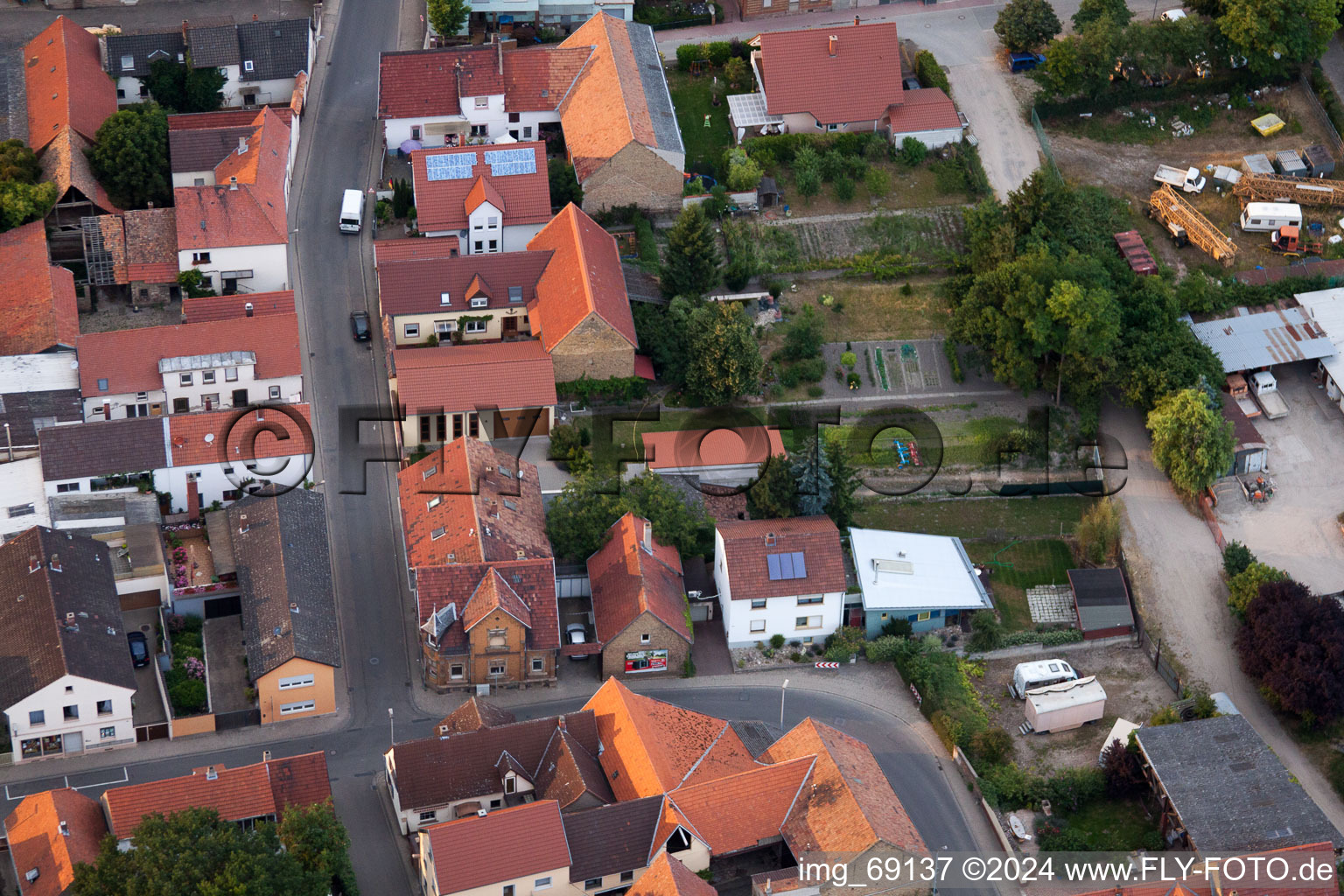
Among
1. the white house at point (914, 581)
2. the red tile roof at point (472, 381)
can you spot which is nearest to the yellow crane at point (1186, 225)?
the white house at point (914, 581)

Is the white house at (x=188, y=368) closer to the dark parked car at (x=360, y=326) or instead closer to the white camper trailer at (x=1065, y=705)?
the dark parked car at (x=360, y=326)

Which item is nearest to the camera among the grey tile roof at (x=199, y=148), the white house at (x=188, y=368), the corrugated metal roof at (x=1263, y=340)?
the white house at (x=188, y=368)

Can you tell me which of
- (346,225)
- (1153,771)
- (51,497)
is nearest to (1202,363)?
(1153,771)

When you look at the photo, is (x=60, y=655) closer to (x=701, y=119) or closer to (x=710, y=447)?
(x=710, y=447)

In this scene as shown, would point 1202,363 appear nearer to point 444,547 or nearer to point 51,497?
point 444,547

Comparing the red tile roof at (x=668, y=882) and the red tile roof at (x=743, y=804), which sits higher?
the red tile roof at (x=743, y=804)

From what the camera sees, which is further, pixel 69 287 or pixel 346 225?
pixel 346 225
